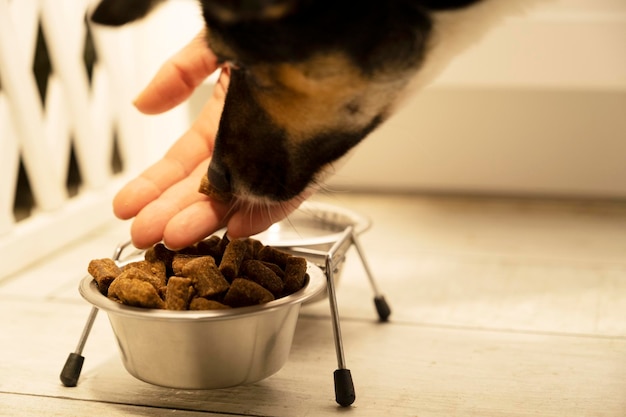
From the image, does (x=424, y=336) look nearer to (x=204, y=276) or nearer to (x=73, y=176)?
(x=204, y=276)

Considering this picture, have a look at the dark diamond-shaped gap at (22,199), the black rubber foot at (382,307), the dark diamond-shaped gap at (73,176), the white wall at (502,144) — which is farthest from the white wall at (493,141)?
the black rubber foot at (382,307)

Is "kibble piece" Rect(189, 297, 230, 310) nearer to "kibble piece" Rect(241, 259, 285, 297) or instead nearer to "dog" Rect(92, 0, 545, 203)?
"kibble piece" Rect(241, 259, 285, 297)

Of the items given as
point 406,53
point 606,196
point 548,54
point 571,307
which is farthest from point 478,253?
point 406,53

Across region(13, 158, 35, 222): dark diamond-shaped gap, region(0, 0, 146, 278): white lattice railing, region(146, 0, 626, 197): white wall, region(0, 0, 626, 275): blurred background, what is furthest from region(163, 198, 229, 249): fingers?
region(146, 0, 626, 197): white wall

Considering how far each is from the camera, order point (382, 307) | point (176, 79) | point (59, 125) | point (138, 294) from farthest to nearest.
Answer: point (59, 125) → point (382, 307) → point (176, 79) → point (138, 294)

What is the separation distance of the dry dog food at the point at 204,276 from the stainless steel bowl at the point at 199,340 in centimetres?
2

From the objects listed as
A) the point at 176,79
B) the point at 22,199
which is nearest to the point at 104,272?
the point at 176,79

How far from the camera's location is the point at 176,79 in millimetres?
1333

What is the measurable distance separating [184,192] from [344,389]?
0.39m

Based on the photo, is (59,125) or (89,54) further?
(89,54)

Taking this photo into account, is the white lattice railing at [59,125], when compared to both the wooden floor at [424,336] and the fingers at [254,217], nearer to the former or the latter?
the wooden floor at [424,336]

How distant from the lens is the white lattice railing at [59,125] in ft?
5.61

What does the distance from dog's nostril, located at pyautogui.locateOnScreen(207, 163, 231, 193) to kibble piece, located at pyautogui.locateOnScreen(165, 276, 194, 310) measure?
0.52ft

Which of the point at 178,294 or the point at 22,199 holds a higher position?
the point at 178,294
